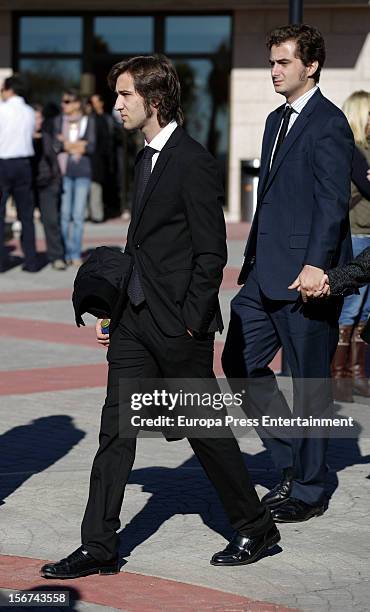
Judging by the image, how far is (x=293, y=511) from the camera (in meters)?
6.16

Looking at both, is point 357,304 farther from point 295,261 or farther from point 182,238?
point 182,238

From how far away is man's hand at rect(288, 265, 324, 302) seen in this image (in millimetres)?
5793

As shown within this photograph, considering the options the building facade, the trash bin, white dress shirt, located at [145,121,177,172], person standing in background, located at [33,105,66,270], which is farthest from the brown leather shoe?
the building facade

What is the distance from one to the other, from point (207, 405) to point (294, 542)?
875mm

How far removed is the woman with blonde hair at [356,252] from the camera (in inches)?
341

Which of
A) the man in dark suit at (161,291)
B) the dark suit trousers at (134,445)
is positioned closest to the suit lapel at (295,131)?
the man in dark suit at (161,291)

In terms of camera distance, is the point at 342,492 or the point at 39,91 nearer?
the point at 342,492

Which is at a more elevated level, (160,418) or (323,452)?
(160,418)

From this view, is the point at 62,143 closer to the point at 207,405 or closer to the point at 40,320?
the point at 40,320

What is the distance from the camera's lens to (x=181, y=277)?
530 centimetres

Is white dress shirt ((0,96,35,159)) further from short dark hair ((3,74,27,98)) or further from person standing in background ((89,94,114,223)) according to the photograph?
person standing in background ((89,94,114,223))

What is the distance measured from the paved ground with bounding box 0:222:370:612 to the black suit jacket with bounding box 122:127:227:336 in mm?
959

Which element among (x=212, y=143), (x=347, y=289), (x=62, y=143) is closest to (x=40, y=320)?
(x=62, y=143)

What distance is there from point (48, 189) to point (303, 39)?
31.5 ft
